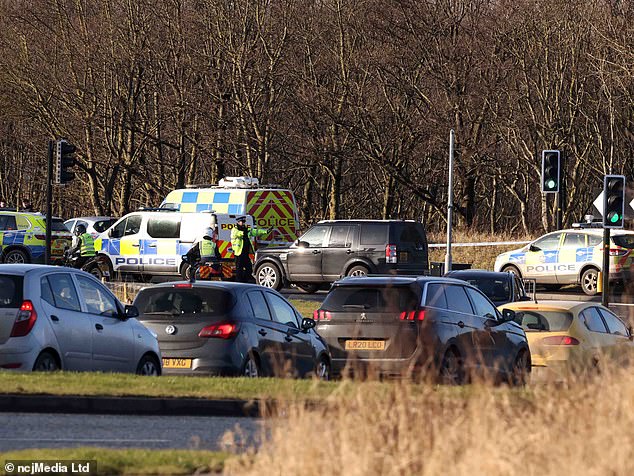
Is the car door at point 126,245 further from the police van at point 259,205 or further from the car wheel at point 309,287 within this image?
the car wheel at point 309,287

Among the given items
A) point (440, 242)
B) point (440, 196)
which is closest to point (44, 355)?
point (440, 242)

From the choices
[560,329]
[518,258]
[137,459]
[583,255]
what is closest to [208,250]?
[518,258]

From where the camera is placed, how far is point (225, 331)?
1550 centimetres

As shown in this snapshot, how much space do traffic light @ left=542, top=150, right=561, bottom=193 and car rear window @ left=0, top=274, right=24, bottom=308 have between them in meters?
16.8

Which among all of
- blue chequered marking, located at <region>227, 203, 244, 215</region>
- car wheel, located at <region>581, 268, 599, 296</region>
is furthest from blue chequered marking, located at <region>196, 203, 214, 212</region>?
car wheel, located at <region>581, 268, 599, 296</region>

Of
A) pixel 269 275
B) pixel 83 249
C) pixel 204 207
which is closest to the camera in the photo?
pixel 269 275

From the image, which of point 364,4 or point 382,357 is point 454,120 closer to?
point 364,4

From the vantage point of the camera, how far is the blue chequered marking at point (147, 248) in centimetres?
3606

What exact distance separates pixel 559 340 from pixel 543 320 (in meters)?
0.57

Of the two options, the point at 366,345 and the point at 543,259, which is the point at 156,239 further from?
the point at 366,345

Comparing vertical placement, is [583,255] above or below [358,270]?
above

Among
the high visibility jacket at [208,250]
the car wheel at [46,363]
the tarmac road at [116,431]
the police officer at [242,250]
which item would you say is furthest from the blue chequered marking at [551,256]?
the tarmac road at [116,431]

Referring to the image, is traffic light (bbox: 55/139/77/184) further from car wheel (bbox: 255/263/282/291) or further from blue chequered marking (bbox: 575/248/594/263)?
blue chequered marking (bbox: 575/248/594/263)

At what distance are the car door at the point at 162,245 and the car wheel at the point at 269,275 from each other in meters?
2.18
